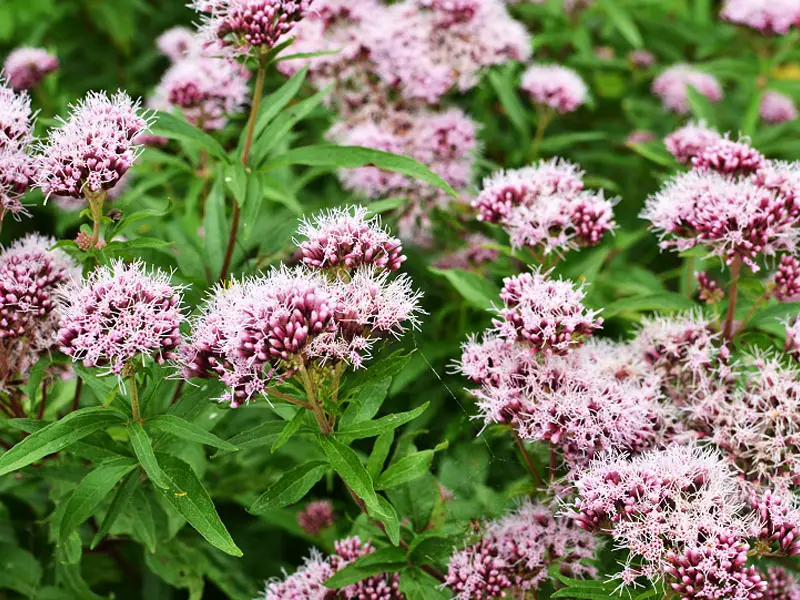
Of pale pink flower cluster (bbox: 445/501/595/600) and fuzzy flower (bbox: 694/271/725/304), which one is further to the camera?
fuzzy flower (bbox: 694/271/725/304)

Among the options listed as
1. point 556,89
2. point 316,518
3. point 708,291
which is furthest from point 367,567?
point 556,89

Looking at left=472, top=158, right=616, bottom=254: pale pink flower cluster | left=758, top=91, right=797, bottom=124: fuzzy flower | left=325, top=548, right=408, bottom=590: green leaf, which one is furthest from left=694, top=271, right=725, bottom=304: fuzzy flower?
left=758, top=91, right=797, bottom=124: fuzzy flower

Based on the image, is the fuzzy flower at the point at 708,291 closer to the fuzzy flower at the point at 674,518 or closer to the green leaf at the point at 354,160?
the fuzzy flower at the point at 674,518

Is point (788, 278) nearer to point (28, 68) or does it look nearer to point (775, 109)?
point (775, 109)

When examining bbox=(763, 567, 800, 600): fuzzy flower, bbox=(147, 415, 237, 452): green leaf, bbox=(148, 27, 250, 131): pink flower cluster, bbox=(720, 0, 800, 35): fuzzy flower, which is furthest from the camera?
bbox=(720, 0, 800, 35): fuzzy flower

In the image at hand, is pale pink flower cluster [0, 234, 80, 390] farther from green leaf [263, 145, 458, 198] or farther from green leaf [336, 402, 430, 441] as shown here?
green leaf [336, 402, 430, 441]

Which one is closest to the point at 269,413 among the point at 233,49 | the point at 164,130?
the point at 164,130

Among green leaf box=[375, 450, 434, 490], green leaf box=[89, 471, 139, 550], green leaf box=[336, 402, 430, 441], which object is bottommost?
green leaf box=[89, 471, 139, 550]
